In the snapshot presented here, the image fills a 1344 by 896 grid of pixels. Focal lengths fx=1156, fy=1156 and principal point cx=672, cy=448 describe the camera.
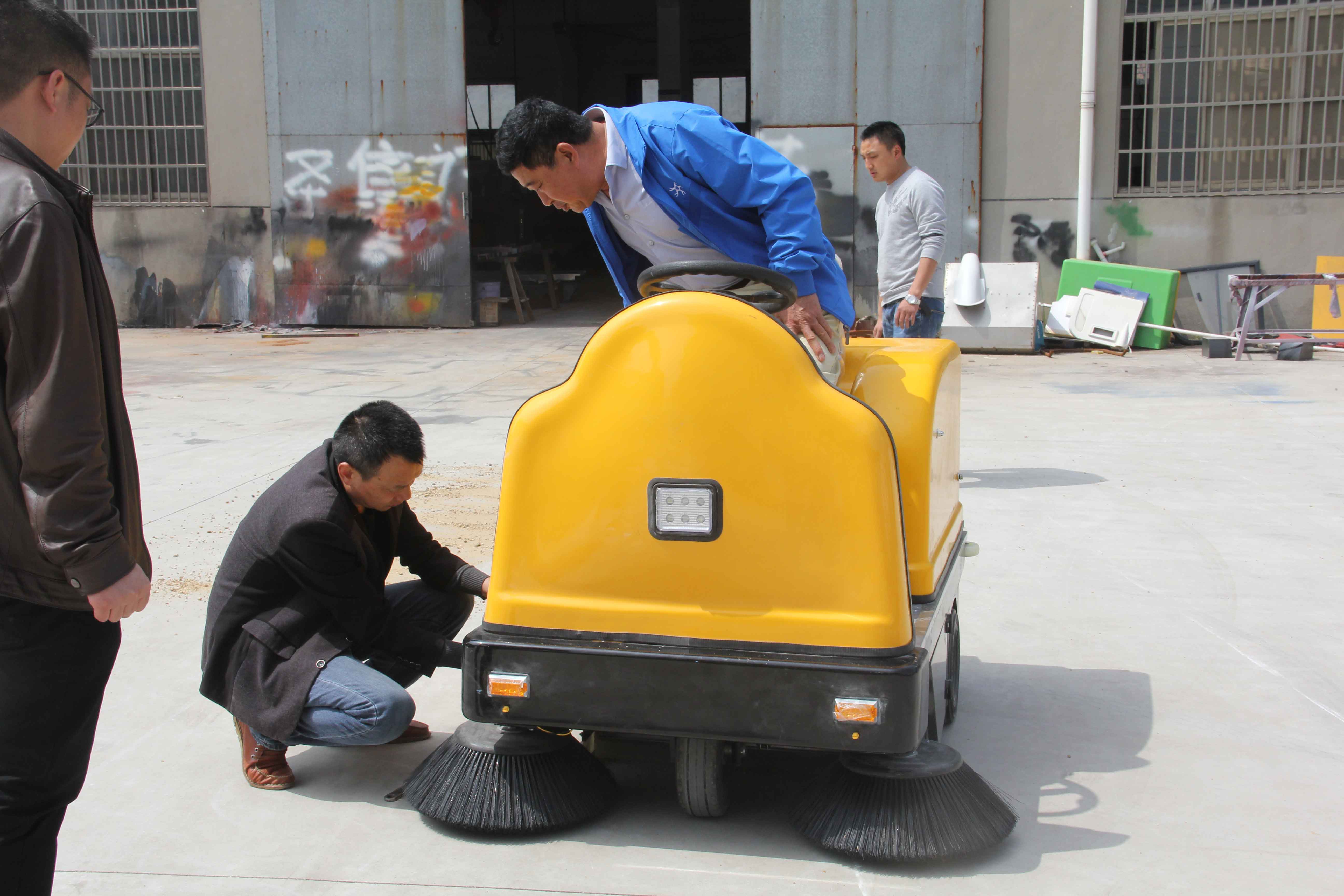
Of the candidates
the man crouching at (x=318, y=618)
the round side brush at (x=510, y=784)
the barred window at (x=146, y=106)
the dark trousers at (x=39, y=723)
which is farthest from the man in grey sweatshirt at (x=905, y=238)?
the barred window at (x=146, y=106)

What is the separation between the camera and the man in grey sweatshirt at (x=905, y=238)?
15.8 feet

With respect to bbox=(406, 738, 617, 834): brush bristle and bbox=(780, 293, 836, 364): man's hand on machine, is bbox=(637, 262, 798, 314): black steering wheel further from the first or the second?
bbox=(406, 738, 617, 834): brush bristle

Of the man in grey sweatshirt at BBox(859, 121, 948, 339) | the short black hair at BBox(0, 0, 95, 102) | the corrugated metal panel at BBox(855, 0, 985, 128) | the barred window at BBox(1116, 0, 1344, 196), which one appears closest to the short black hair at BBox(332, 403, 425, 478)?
the short black hair at BBox(0, 0, 95, 102)

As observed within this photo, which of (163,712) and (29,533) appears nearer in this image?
(29,533)

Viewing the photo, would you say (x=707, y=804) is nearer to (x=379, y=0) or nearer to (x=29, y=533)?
(x=29, y=533)

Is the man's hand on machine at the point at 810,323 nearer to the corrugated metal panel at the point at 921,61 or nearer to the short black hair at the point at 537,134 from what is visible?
the short black hair at the point at 537,134

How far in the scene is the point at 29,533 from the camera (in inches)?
66.4

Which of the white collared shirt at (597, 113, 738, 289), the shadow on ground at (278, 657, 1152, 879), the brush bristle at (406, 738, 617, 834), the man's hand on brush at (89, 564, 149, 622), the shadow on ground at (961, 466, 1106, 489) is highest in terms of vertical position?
the white collared shirt at (597, 113, 738, 289)

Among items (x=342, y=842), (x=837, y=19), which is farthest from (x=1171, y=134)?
(x=342, y=842)

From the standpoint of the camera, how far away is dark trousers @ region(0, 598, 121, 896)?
171cm

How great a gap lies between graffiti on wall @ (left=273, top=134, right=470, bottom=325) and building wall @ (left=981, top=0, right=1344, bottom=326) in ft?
19.4

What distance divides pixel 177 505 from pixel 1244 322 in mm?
8907

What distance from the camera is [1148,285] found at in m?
11.1

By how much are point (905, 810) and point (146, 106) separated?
14.3 metres
